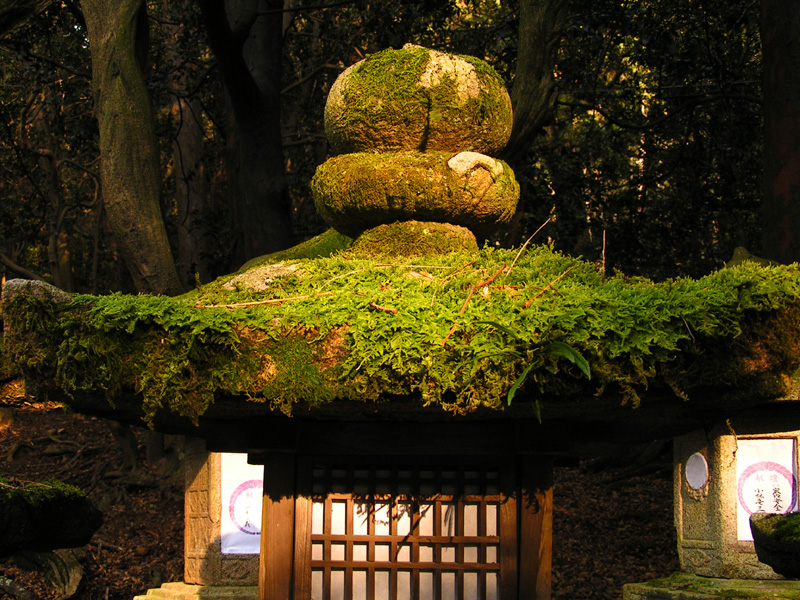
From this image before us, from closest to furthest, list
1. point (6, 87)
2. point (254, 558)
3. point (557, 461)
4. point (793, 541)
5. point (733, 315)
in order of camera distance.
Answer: point (733, 315) → point (557, 461) → point (793, 541) → point (254, 558) → point (6, 87)

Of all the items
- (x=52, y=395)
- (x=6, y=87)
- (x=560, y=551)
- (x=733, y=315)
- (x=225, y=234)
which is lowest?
(x=560, y=551)

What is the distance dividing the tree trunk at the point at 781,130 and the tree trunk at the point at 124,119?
5.53m

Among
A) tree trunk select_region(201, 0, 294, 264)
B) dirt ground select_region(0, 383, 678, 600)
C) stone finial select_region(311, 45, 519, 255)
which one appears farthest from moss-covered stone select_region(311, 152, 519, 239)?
dirt ground select_region(0, 383, 678, 600)

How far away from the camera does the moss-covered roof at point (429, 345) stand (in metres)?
2.55

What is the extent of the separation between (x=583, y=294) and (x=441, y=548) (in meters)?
1.42

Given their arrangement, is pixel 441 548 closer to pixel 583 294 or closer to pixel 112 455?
pixel 583 294

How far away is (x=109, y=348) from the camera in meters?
2.65

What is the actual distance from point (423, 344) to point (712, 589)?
733 centimetres

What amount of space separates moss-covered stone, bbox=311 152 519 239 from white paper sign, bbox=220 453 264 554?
5.56 meters

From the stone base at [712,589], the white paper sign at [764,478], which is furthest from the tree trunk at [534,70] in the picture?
the stone base at [712,589]

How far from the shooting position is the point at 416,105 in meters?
3.68

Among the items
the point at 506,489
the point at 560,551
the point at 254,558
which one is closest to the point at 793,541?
the point at 506,489

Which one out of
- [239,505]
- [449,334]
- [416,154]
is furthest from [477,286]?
[239,505]

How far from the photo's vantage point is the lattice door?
3.46m
